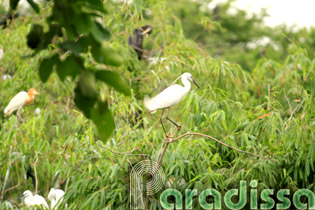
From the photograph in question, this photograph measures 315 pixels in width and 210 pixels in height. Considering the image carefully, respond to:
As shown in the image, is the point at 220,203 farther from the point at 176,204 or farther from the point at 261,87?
the point at 261,87

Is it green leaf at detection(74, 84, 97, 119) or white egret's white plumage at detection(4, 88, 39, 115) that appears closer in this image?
green leaf at detection(74, 84, 97, 119)

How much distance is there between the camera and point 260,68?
4.47 meters

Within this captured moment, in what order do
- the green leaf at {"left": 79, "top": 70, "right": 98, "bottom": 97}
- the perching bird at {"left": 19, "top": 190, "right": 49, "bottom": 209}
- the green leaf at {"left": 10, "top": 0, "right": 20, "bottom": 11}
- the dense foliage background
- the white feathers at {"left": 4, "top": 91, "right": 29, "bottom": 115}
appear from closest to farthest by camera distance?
the green leaf at {"left": 79, "top": 70, "right": 98, "bottom": 97}
the green leaf at {"left": 10, "top": 0, "right": 20, "bottom": 11}
the dense foliage background
the perching bird at {"left": 19, "top": 190, "right": 49, "bottom": 209}
the white feathers at {"left": 4, "top": 91, "right": 29, "bottom": 115}

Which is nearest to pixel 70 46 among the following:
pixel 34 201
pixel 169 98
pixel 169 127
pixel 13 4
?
pixel 13 4

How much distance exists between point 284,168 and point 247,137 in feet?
0.92

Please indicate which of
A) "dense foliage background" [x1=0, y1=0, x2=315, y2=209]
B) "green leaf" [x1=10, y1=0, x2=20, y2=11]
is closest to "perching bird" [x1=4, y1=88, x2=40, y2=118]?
"dense foliage background" [x1=0, y1=0, x2=315, y2=209]

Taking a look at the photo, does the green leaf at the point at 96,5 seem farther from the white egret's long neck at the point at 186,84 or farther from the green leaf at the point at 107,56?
the white egret's long neck at the point at 186,84

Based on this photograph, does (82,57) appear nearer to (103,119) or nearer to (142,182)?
(103,119)

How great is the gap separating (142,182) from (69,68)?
6.99 feet

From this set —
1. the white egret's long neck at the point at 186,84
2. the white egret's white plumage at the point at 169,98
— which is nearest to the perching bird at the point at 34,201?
the white egret's white plumage at the point at 169,98

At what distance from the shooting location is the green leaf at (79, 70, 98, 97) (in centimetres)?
57

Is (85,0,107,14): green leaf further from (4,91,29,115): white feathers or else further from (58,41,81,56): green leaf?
(4,91,29,115): white feathers

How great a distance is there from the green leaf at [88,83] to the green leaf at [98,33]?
1.7 inches

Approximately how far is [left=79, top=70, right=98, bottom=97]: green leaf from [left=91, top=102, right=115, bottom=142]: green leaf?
1.1 inches
